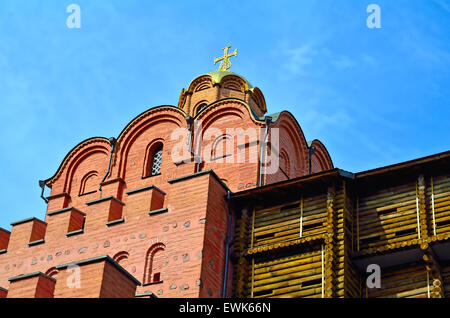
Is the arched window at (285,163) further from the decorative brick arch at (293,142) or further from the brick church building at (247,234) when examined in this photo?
the brick church building at (247,234)

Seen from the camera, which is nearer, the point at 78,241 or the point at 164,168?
the point at 78,241

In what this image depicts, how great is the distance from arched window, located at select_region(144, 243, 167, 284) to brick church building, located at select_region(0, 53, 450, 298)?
26mm

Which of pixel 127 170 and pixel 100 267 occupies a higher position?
pixel 127 170

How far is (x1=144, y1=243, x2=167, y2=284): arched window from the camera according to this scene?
20469 millimetres

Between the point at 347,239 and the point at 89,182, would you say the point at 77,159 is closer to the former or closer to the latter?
the point at 89,182

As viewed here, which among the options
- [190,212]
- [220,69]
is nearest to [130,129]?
[220,69]

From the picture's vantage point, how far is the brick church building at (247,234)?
62.1 feet

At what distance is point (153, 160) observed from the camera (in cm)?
2616

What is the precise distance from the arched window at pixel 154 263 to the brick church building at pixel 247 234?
3cm

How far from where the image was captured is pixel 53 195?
26.8 m

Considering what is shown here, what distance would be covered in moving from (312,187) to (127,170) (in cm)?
698

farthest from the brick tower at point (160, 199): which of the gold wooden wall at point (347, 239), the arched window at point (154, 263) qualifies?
the gold wooden wall at point (347, 239)
